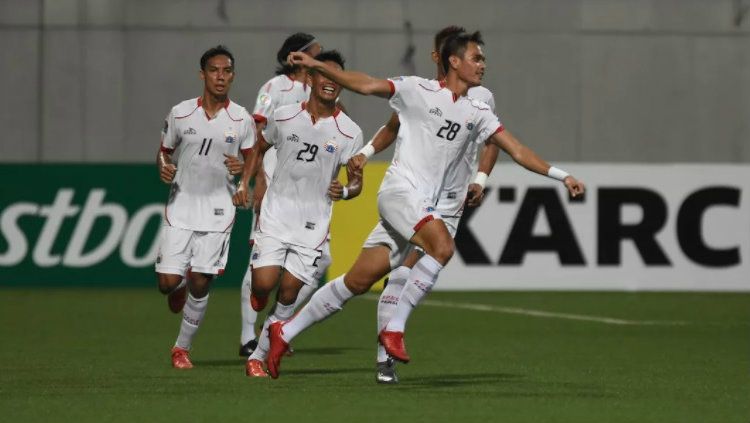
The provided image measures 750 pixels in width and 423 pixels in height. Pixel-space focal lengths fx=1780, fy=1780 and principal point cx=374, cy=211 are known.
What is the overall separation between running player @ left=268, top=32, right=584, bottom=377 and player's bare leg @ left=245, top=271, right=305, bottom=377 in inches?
21.3

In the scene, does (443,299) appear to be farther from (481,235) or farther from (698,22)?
(698,22)

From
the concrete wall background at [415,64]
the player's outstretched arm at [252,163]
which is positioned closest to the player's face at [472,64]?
the player's outstretched arm at [252,163]

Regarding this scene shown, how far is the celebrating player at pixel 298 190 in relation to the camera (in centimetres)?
1088

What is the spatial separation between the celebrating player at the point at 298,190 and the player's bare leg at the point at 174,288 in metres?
0.74

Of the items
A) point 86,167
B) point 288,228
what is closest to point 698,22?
point 86,167

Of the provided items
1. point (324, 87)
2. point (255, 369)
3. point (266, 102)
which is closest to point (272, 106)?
point (266, 102)

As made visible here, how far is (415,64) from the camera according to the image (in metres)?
21.8

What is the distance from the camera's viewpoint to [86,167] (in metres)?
18.9

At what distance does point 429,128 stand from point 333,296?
3.64ft

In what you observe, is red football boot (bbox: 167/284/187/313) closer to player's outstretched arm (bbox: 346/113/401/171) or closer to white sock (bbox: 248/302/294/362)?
white sock (bbox: 248/302/294/362)

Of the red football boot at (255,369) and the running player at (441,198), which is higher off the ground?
the running player at (441,198)

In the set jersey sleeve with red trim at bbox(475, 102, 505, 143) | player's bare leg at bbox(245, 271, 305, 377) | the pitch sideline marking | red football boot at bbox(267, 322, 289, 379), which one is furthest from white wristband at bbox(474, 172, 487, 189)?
the pitch sideline marking

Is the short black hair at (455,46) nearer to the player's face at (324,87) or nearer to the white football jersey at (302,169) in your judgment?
the player's face at (324,87)

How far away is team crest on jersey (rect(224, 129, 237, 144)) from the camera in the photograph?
11.5 metres
